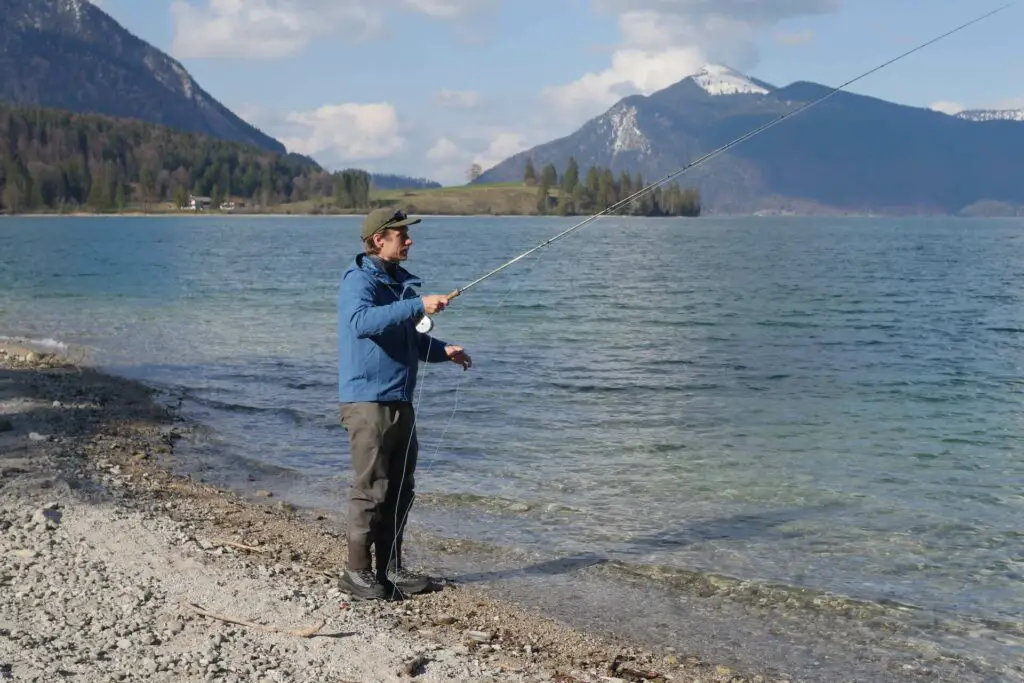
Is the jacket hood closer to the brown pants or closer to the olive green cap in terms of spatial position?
the olive green cap

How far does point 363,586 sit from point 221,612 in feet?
3.73

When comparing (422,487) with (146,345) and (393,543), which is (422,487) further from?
(146,345)

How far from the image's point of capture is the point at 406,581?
8.05 meters

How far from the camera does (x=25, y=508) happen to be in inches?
350

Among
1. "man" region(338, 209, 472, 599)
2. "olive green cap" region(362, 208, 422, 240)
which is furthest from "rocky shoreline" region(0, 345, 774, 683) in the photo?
"olive green cap" region(362, 208, 422, 240)

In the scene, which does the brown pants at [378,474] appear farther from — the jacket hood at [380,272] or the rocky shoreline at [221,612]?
the jacket hood at [380,272]

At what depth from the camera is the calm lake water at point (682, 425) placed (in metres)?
9.98

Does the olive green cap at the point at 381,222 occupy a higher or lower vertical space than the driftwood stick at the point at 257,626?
higher

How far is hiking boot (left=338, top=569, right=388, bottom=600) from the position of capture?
7664mm

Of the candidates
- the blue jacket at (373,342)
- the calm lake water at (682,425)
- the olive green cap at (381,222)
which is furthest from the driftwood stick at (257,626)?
the calm lake water at (682,425)

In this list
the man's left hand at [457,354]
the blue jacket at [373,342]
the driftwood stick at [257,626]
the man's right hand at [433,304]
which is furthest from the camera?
the man's left hand at [457,354]

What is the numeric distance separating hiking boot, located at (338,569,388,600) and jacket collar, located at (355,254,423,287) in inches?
85.9

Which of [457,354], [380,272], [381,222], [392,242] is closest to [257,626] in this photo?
[457,354]

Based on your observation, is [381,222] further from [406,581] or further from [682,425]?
[682,425]
